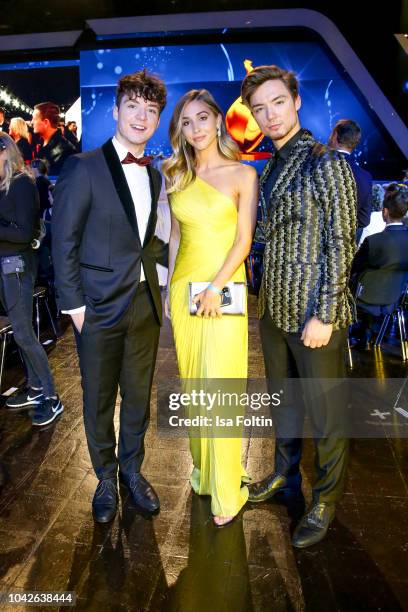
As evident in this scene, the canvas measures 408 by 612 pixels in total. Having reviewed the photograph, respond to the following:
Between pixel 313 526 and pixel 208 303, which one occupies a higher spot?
pixel 208 303

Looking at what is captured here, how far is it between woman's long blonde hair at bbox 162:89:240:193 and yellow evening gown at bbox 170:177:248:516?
0.04 metres

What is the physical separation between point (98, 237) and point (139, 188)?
28 centimetres

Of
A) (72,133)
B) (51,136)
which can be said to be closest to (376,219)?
(72,133)

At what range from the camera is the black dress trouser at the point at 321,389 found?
1.90 metres

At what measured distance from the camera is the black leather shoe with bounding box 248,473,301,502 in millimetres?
2242

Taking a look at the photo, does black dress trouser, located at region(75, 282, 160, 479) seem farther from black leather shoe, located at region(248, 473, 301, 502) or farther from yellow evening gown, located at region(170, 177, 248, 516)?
black leather shoe, located at region(248, 473, 301, 502)

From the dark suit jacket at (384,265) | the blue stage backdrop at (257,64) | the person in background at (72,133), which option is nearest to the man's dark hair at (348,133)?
the dark suit jacket at (384,265)

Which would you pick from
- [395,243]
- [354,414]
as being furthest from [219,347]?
[395,243]

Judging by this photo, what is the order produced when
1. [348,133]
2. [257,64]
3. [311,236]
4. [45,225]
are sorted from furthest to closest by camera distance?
[257,64] → [45,225] → [348,133] → [311,236]

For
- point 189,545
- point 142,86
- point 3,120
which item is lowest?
point 189,545

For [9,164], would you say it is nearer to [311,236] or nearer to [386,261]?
[311,236]

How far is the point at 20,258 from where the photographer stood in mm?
2994

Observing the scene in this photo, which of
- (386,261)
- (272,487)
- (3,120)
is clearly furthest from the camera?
(3,120)

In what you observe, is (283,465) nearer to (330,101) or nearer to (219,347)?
(219,347)
